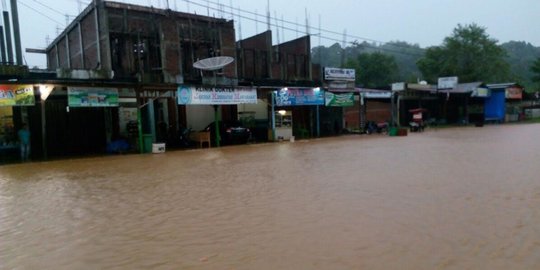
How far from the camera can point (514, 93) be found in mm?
39344

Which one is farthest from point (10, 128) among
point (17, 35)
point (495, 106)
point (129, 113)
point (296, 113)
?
point (495, 106)

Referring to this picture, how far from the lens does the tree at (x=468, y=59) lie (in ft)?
179

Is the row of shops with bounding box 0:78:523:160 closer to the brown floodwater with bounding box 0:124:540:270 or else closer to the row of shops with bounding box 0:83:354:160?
the row of shops with bounding box 0:83:354:160

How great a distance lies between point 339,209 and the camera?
683 cm

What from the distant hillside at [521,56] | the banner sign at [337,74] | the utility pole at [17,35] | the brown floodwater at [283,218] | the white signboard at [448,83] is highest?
the distant hillside at [521,56]

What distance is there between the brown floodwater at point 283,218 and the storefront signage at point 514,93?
30.9 metres

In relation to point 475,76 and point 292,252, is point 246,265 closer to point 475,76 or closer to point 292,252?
point 292,252

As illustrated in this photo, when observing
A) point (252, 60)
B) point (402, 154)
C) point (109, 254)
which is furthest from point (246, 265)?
point (252, 60)

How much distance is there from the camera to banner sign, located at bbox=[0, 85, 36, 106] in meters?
15.0

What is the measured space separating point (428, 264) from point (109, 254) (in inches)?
146

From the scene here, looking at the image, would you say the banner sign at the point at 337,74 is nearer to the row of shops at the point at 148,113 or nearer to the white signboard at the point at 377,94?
the row of shops at the point at 148,113

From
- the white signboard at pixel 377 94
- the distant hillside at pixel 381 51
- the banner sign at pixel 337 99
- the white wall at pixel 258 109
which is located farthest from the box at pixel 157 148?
the distant hillside at pixel 381 51

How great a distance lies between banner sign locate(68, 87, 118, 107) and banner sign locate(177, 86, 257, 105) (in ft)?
10.1

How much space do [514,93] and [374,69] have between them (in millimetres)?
24884
